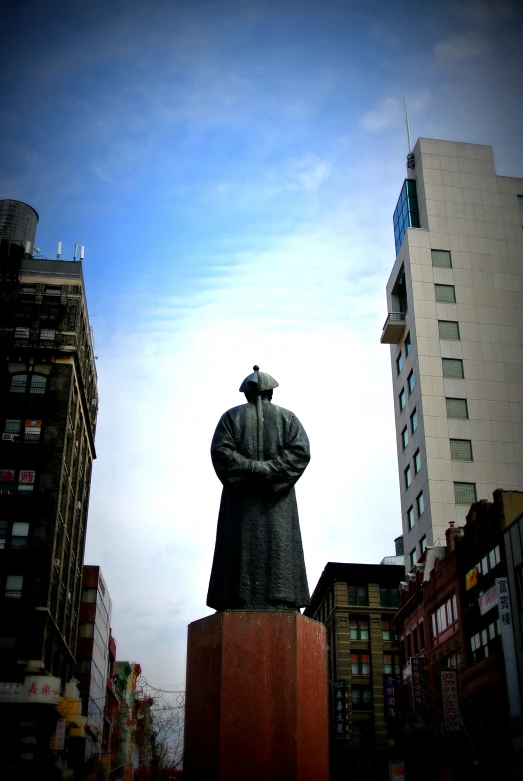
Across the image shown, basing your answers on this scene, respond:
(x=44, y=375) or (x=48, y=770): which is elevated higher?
(x=44, y=375)

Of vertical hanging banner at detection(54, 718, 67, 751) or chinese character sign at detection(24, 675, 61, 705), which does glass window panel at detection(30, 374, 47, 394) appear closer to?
chinese character sign at detection(24, 675, 61, 705)

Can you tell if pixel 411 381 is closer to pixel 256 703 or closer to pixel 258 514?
pixel 258 514

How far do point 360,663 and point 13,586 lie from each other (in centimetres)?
3889

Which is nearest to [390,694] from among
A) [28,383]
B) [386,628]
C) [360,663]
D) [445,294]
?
[360,663]

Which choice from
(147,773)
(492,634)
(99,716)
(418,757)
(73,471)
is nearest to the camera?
(492,634)

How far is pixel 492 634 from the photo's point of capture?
40094 mm

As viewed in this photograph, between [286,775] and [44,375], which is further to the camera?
[44,375]

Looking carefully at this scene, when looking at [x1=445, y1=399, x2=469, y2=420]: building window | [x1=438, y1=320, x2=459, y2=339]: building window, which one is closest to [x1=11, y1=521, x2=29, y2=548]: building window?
[x1=445, y1=399, x2=469, y2=420]: building window

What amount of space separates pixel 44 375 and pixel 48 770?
101ft

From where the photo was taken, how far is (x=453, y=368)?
6259 centimetres

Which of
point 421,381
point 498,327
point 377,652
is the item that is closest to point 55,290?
point 421,381

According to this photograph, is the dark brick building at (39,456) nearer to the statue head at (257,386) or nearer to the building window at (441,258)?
the building window at (441,258)

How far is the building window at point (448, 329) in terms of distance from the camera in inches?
2516

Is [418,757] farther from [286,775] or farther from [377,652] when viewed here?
[286,775]
